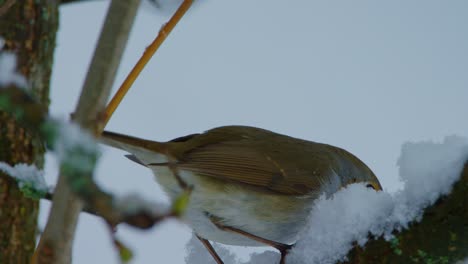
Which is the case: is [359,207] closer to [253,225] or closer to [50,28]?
[253,225]

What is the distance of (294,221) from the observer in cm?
291

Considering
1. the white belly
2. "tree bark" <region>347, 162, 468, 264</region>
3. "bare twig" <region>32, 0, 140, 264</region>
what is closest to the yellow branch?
"bare twig" <region>32, 0, 140, 264</region>

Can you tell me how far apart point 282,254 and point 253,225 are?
1.48 feet

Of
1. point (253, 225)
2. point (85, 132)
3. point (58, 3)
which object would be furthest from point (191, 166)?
point (85, 132)

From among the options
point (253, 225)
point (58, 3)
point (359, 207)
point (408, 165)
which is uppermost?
point (58, 3)

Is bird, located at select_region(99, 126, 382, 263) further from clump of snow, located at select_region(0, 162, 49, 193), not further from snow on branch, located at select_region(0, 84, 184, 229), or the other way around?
snow on branch, located at select_region(0, 84, 184, 229)

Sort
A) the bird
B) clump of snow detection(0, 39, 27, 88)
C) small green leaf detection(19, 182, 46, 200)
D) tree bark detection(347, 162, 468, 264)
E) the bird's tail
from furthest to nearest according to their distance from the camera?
the bird, the bird's tail, small green leaf detection(19, 182, 46, 200), tree bark detection(347, 162, 468, 264), clump of snow detection(0, 39, 27, 88)

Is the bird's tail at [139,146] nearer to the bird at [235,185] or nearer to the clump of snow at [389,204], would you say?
the bird at [235,185]

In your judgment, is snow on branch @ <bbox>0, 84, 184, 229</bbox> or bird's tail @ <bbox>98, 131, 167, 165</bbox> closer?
snow on branch @ <bbox>0, 84, 184, 229</bbox>

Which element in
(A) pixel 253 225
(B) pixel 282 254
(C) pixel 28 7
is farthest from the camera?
(A) pixel 253 225

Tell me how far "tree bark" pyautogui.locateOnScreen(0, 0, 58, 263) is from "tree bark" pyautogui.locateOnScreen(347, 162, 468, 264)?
3.76 feet

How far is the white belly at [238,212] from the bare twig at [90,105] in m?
1.94

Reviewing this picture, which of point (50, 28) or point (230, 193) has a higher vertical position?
point (50, 28)

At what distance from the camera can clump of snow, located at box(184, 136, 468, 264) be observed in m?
1.75
